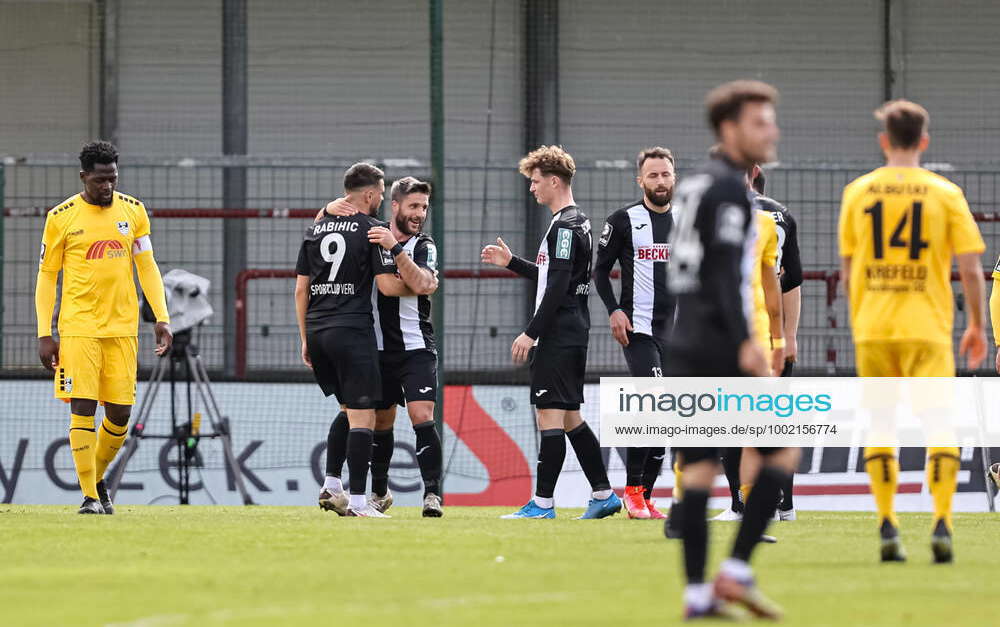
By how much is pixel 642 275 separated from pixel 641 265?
0.07m

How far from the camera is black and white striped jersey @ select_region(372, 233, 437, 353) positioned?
9609mm

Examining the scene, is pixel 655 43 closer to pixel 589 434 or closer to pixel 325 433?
pixel 325 433

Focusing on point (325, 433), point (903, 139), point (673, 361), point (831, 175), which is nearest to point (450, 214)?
point (325, 433)

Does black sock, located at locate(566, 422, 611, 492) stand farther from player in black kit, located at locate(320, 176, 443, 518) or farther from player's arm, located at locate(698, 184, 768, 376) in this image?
player's arm, located at locate(698, 184, 768, 376)

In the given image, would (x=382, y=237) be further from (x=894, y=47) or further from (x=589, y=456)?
(x=894, y=47)

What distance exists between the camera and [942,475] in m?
6.57

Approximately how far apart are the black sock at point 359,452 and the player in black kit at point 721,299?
174 inches

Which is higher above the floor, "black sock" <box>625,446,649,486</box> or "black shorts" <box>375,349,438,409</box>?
"black shorts" <box>375,349,438,409</box>

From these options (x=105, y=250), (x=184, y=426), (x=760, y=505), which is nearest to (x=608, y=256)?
(x=105, y=250)

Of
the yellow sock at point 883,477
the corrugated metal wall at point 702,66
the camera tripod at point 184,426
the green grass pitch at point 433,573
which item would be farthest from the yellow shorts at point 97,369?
the corrugated metal wall at point 702,66

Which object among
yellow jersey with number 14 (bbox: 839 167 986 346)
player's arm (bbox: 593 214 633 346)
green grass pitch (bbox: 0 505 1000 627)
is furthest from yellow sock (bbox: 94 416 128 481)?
yellow jersey with number 14 (bbox: 839 167 986 346)

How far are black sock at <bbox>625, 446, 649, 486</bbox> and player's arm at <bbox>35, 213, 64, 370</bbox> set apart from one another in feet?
11.7

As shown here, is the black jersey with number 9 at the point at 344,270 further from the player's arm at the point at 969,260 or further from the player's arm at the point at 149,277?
the player's arm at the point at 969,260

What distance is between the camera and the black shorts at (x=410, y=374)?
958 cm
